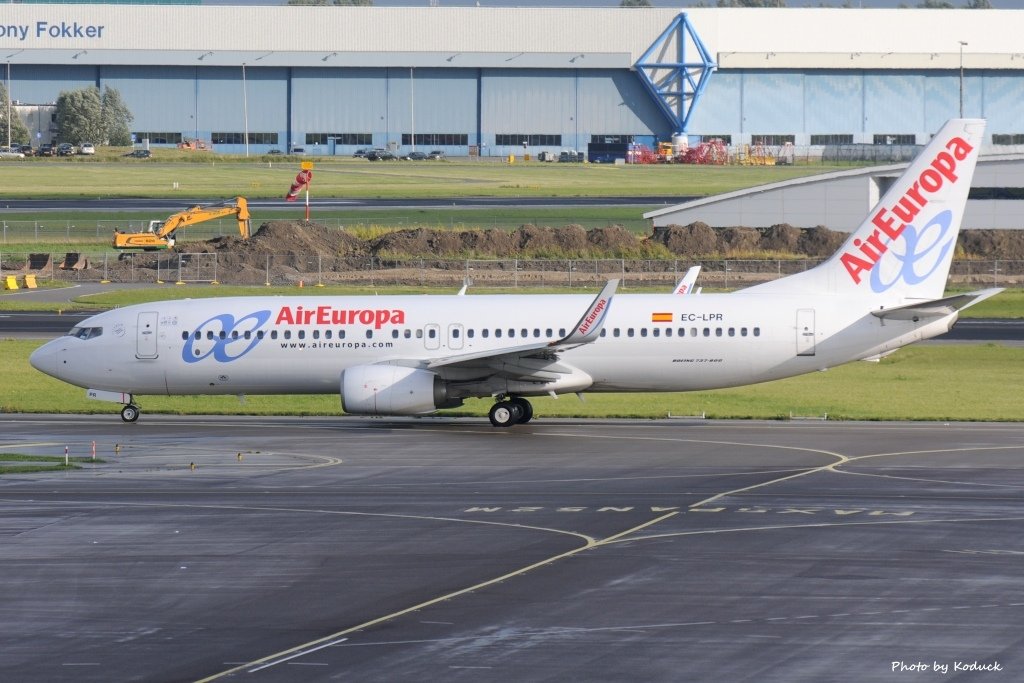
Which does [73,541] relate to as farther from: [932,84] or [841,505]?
[932,84]

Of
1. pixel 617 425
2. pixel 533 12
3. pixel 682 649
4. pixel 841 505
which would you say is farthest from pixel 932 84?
pixel 682 649

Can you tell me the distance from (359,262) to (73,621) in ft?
223

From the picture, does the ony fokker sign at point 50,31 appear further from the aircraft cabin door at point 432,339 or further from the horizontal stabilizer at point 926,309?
the horizontal stabilizer at point 926,309

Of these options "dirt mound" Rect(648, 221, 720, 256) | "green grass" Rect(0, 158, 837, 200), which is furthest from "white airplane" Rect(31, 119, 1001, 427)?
"green grass" Rect(0, 158, 837, 200)

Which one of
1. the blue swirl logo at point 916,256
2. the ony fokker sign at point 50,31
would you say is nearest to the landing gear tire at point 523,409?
the blue swirl logo at point 916,256

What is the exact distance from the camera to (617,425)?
43.7 m

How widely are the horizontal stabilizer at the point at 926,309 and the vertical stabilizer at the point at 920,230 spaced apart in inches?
25.2

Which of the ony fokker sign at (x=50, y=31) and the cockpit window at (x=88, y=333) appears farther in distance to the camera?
the ony fokker sign at (x=50, y=31)

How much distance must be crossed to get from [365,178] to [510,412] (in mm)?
104114

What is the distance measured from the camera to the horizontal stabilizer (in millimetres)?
39844

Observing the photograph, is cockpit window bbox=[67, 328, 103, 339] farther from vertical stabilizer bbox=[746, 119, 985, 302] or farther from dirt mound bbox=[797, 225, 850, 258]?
dirt mound bbox=[797, 225, 850, 258]

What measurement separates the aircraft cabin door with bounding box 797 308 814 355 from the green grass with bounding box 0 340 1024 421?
13.3 ft

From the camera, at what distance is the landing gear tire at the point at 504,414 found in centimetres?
4288

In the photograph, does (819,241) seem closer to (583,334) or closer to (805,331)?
(805,331)
